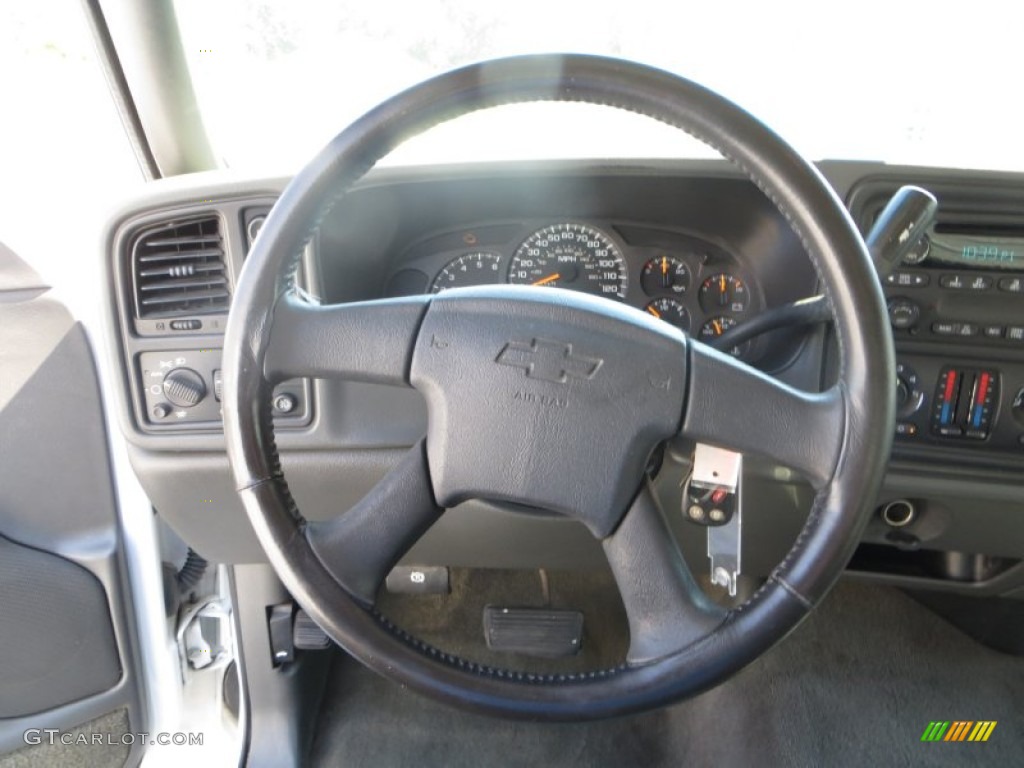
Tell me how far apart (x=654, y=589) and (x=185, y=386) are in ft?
2.70

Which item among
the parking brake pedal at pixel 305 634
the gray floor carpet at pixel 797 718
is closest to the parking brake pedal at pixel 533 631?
the gray floor carpet at pixel 797 718

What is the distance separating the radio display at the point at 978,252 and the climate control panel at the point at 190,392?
98 centimetres

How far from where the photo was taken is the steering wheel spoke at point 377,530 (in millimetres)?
873

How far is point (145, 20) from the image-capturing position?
1.36m

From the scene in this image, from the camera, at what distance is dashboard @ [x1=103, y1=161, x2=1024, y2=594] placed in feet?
3.96

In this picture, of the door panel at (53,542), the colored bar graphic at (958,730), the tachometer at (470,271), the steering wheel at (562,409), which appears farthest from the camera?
the colored bar graphic at (958,730)

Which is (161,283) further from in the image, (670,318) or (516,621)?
(516,621)

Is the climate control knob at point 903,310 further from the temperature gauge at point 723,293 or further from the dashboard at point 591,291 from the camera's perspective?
the temperature gauge at point 723,293

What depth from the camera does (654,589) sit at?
2.84ft

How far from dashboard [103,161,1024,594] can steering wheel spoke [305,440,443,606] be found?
0.40 metres

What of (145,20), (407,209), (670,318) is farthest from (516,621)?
(145,20)

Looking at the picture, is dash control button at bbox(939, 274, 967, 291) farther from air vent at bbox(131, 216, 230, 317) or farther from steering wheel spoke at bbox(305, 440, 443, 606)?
air vent at bbox(131, 216, 230, 317)

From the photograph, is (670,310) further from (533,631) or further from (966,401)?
(533,631)

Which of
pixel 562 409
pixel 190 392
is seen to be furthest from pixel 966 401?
pixel 190 392
